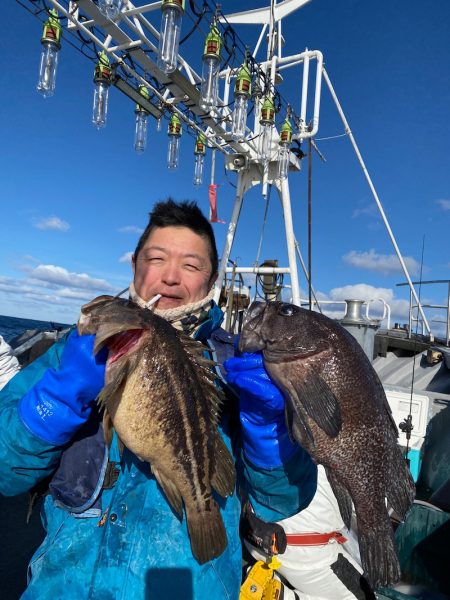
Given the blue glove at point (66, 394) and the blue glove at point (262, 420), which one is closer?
the blue glove at point (66, 394)

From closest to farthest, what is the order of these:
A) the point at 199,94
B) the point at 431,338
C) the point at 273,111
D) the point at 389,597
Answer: the point at 389,597 → the point at 199,94 → the point at 273,111 → the point at 431,338

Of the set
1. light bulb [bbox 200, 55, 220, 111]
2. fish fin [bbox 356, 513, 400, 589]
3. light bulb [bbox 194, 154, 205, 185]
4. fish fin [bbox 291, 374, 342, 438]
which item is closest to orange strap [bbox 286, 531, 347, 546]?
fish fin [bbox 356, 513, 400, 589]

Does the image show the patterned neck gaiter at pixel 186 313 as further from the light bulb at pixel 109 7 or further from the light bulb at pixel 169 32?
the light bulb at pixel 109 7

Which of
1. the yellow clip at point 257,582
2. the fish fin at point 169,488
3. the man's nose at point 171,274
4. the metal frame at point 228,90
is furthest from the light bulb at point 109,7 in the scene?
the yellow clip at point 257,582

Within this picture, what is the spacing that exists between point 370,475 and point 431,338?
369 inches

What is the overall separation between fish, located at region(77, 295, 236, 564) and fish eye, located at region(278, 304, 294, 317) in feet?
2.56

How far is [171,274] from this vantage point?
223cm

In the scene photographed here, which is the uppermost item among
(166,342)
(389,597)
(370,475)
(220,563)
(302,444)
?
(166,342)

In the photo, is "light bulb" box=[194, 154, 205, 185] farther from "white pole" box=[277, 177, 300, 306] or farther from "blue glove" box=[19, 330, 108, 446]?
"blue glove" box=[19, 330, 108, 446]

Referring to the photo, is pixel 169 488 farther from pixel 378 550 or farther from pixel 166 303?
pixel 378 550

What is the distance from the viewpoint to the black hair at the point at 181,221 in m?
2.43

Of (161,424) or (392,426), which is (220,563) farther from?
(392,426)

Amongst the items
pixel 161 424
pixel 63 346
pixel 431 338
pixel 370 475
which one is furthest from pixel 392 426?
pixel 431 338

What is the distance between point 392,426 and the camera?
7.11 feet
